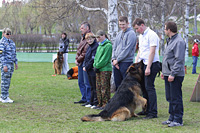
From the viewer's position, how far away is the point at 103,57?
23.4 feet

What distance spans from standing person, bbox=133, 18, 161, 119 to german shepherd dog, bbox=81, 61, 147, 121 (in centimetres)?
16

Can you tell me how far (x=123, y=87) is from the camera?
6219 mm

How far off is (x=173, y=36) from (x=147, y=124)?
172 centimetres

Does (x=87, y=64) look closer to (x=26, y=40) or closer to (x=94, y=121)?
(x=94, y=121)

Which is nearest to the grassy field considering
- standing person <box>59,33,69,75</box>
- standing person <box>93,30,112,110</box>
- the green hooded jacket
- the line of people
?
the line of people

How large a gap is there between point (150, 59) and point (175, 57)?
2.44 ft

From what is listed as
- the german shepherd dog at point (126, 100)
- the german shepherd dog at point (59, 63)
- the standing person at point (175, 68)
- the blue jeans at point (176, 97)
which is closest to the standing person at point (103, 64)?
the german shepherd dog at point (126, 100)

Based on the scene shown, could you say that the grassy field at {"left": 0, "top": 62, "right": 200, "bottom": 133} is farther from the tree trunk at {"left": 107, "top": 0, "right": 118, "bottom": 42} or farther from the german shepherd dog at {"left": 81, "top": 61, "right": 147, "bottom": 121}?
the tree trunk at {"left": 107, "top": 0, "right": 118, "bottom": 42}

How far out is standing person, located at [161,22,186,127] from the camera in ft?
17.4

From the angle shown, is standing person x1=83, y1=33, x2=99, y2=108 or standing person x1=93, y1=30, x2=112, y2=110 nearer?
standing person x1=93, y1=30, x2=112, y2=110

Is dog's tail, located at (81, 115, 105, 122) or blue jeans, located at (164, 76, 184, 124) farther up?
blue jeans, located at (164, 76, 184, 124)

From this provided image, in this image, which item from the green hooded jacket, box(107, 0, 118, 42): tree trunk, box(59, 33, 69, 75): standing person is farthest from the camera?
box(59, 33, 69, 75): standing person

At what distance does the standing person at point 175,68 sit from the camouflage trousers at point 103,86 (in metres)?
1.90

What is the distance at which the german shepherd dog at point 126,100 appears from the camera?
5996 mm
